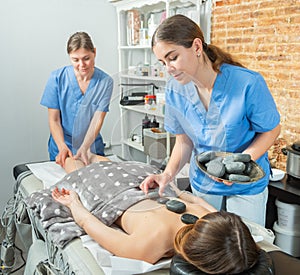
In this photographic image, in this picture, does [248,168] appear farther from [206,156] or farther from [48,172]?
[48,172]

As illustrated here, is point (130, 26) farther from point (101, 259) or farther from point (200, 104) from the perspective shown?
point (101, 259)

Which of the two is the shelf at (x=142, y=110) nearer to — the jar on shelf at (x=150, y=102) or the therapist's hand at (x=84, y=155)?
the jar on shelf at (x=150, y=102)

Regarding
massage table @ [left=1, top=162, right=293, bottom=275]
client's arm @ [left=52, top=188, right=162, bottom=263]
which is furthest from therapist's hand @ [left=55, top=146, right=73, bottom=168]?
client's arm @ [left=52, top=188, right=162, bottom=263]

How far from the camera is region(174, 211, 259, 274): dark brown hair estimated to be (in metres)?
0.92

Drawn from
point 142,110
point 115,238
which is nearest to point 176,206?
point 115,238

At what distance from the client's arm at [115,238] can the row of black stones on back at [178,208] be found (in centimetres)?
14

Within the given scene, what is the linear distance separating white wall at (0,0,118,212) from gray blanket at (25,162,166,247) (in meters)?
1.40

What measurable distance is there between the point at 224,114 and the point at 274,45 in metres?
1.10

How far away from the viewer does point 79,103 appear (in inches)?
68.9

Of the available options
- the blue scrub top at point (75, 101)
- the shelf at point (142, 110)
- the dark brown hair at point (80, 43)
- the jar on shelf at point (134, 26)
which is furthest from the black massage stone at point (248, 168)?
the jar on shelf at point (134, 26)

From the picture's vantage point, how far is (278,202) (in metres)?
2.21

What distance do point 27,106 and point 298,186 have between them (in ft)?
6.98

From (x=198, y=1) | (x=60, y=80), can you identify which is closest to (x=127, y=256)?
(x=60, y=80)

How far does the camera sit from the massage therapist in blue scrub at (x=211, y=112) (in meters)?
1.30
